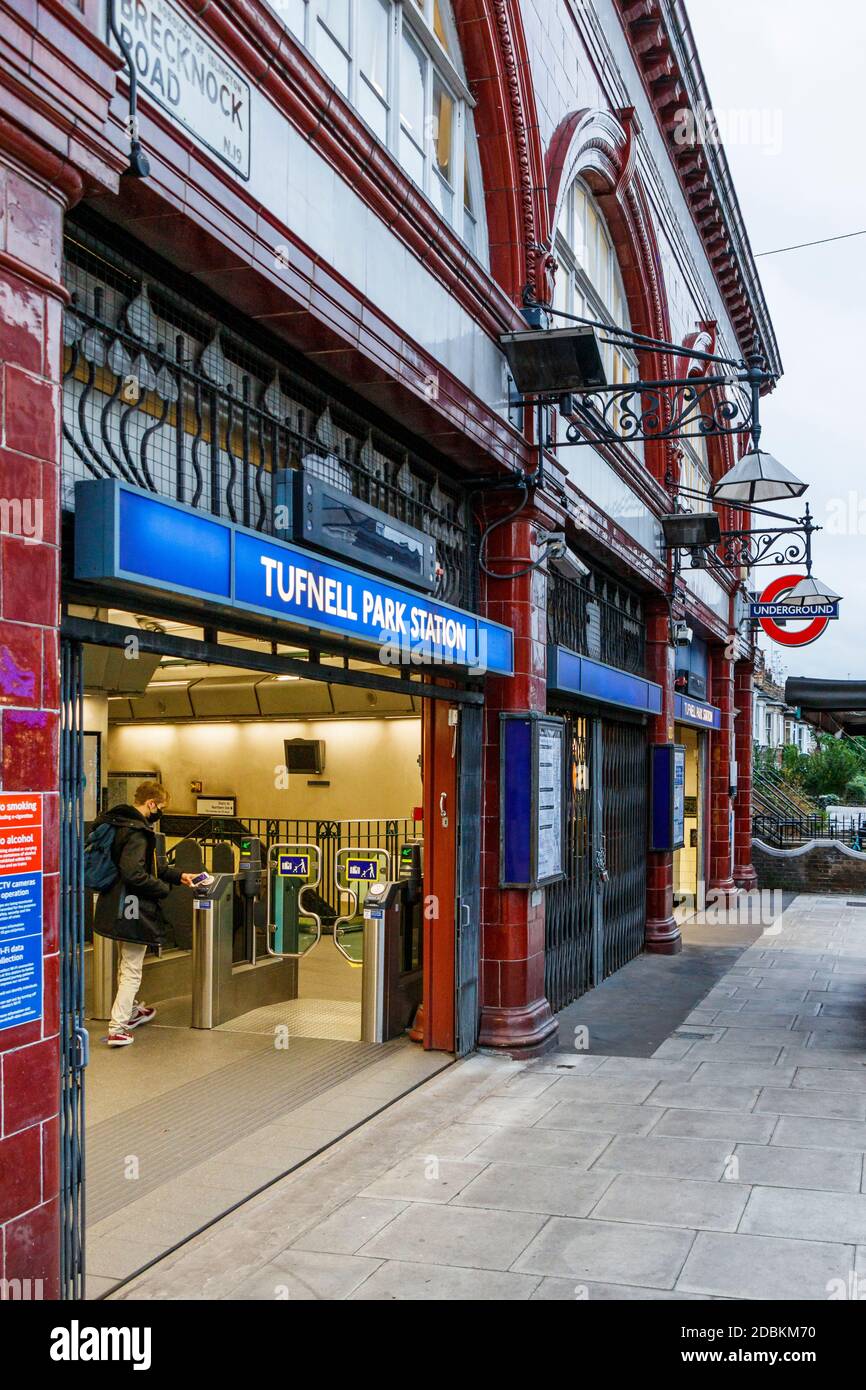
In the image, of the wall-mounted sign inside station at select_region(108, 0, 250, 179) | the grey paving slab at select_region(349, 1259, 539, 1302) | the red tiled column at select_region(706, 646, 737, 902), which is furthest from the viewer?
the red tiled column at select_region(706, 646, 737, 902)

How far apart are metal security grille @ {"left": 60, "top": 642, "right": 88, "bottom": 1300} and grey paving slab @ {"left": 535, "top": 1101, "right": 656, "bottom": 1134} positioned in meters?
3.39

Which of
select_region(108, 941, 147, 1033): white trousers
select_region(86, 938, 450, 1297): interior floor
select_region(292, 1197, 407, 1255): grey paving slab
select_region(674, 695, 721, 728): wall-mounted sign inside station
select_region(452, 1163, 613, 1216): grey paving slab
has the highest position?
select_region(674, 695, 721, 728): wall-mounted sign inside station

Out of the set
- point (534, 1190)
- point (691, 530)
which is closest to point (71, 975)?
point (534, 1190)

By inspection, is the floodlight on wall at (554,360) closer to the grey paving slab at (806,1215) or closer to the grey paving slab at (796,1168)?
the grey paving slab at (796,1168)

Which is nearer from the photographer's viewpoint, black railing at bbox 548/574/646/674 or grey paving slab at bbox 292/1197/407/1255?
grey paving slab at bbox 292/1197/407/1255

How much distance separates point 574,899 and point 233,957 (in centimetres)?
336

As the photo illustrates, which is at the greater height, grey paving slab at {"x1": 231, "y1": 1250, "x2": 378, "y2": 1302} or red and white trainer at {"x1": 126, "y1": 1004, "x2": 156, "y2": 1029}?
red and white trainer at {"x1": 126, "y1": 1004, "x2": 156, "y2": 1029}

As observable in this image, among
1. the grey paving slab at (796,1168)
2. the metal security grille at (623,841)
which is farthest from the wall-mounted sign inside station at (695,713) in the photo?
the grey paving slab at (796,1168)

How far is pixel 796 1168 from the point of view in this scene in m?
6.44

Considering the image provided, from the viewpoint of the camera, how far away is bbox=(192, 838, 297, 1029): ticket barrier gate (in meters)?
9.41

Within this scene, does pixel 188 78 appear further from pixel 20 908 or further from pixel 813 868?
pixel 813 868

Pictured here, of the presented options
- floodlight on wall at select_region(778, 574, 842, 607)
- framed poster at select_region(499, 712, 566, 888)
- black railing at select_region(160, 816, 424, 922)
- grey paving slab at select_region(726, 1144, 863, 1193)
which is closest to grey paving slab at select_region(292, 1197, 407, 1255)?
grey paving slab at select_region(726, 1144, 863, 1193)

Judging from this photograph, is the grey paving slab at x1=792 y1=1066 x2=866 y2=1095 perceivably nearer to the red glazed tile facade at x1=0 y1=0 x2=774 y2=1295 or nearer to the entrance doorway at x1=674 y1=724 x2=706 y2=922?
the red glazed tile facade at x1=0 y1=0 x2=774 y2=1295

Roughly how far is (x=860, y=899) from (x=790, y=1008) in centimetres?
1088
